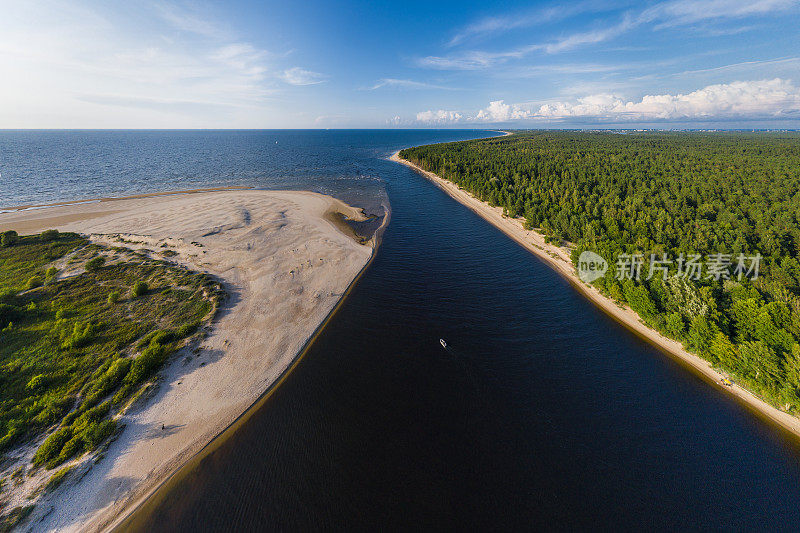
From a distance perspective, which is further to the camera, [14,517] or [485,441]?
[485,441]

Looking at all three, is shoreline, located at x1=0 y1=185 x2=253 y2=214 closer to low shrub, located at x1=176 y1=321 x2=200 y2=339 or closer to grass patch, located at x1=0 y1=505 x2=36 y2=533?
low shrub, located at x1=176 y1=321 x2=200 y2=339

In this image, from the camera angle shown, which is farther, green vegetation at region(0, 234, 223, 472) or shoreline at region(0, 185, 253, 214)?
shoreline at region(0, 185, 253, 214)

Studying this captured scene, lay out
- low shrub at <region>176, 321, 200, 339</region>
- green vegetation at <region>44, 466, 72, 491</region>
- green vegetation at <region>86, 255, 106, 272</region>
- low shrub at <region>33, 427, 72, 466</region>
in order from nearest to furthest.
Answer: green vegetation at <region>44, 466, 72, 491</region>, low shrub at <region>33, 427, 72, 466</region>, low shrub at <region>176, 321, 200, 339</region>, green vegetation at <region>86, 255, 106, 272</region>

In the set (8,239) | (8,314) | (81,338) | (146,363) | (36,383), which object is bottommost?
(146,363)

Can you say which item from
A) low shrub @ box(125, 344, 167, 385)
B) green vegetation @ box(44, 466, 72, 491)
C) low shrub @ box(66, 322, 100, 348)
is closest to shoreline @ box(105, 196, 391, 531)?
green vegetation @ box(44, 466, 72, 491)

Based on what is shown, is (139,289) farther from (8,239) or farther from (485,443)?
→ (485,443)

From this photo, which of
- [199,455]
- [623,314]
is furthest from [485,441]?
[623,314]
